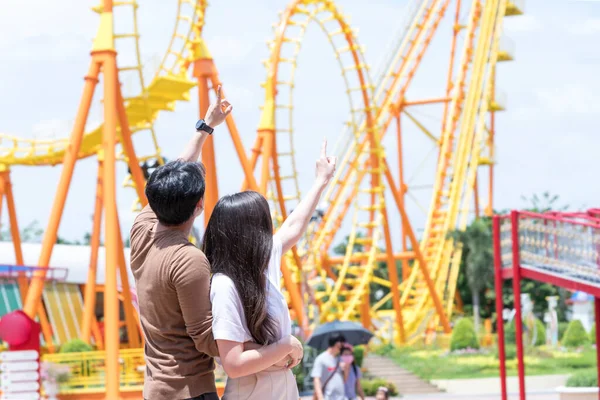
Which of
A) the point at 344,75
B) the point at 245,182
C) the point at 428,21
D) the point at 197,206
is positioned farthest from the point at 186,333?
the point at 428,21

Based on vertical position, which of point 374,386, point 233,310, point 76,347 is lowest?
point 374,386

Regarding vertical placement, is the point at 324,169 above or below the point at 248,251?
above

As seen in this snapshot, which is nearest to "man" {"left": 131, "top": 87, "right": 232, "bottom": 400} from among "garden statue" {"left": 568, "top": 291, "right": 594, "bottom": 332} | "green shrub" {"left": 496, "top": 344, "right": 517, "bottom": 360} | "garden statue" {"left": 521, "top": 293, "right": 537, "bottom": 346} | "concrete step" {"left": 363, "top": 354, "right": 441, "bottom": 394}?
"concrete step" {"left": 363, "top": 354, "right": 441, "bottom": 394}

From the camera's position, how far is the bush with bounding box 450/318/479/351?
910 inches

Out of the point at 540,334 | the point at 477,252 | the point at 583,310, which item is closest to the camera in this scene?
the point at 540,334

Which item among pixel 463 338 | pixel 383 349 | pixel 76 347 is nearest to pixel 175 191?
pixel 76 347

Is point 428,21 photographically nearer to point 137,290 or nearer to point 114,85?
point 114,85

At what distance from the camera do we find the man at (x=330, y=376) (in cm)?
711

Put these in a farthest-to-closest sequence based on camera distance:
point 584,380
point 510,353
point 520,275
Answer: point 510,353
point 584,380
point 520,275

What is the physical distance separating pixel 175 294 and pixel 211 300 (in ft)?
0.31

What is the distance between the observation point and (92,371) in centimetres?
1384

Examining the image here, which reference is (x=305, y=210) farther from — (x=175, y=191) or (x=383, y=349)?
(x=383, y=349)

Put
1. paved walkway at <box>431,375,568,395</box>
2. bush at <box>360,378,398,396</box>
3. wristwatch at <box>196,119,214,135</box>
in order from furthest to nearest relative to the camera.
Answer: paved walkway at <box>431,375,568,395</box>
bush at <box>360,378,398,396</box>
wristwatch at <box>196,119,214,135</box>

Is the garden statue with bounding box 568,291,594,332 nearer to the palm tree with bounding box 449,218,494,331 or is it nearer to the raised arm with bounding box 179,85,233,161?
the palm tree with bounding box 449,218,494,331
